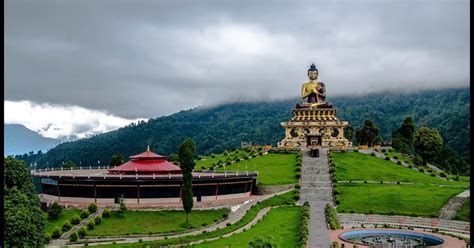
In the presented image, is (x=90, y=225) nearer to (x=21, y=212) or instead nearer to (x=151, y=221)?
(x=151, y=221)

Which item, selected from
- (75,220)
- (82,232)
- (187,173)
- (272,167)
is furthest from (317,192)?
(82,232)

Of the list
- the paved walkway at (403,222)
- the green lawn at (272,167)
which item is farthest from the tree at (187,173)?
the green lawn at (272,167)

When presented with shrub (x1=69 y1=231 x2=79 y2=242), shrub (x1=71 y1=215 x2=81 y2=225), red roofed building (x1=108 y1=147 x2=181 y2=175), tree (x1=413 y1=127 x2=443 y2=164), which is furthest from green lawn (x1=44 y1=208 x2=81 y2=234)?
tree (x1=413 y1=127 x2=443 y2=164)

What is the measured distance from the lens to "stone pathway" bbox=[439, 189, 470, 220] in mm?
41219

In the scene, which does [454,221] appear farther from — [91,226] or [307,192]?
[91,226]

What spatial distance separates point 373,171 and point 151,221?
28.9 metres

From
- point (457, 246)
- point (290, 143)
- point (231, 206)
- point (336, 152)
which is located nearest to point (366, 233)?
point (457, 246)

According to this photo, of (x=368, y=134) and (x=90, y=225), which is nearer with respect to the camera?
(x=90, y=225)

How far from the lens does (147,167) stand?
157 feet

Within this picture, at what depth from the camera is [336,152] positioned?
68.4 m

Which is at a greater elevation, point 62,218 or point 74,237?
point 62,218

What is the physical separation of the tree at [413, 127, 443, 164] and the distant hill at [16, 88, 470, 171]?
31.2 metres

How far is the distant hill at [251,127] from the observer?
416 feet

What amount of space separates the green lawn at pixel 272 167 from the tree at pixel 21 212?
3203 centimetres
